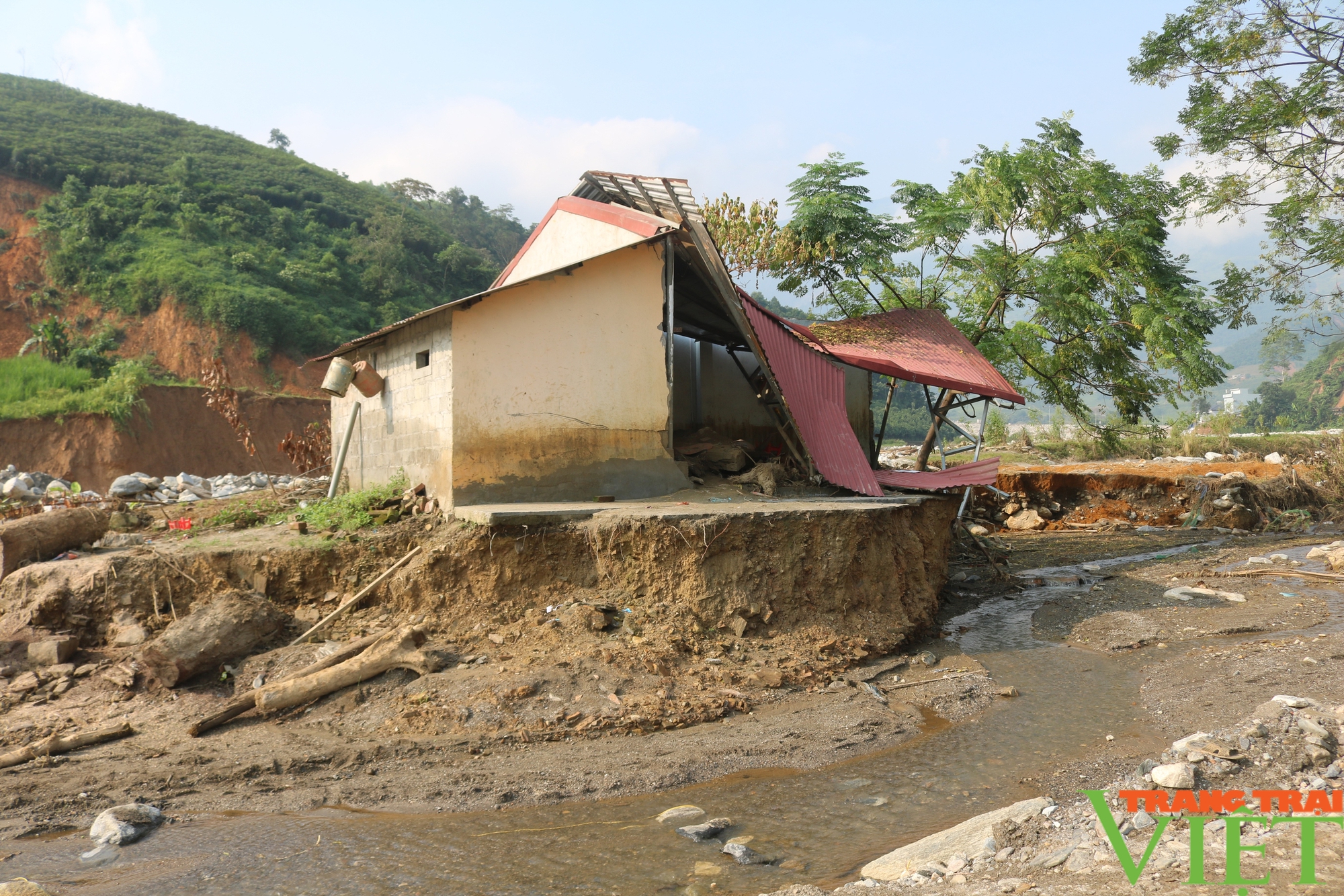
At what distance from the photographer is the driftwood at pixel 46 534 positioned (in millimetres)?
7676

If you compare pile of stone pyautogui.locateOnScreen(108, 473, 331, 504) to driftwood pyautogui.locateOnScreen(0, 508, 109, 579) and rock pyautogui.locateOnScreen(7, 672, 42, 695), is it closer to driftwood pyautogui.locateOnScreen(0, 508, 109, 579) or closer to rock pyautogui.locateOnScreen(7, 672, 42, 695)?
driftwood pyautogui.locateOnScreen(0, 508, 109, 579)

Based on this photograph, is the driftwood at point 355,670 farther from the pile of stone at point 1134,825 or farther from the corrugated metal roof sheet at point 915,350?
the corrugated metal roof sheet at point 915,350

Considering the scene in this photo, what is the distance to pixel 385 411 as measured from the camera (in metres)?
9.46

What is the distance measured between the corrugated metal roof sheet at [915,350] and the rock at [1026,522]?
506 cm

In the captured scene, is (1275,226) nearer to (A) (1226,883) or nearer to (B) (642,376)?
(B) (642,376)

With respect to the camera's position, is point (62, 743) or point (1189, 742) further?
point (62, 743)

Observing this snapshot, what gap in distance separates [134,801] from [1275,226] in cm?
2129

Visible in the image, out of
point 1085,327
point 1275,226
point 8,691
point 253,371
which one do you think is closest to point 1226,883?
point 8,691

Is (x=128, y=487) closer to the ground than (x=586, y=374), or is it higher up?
closer to the ground

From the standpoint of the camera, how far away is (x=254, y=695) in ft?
20.4

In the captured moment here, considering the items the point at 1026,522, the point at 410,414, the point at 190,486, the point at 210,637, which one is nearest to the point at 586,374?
the point at 410,414

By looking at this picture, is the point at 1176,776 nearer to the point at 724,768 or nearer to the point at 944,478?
the point at 724,768

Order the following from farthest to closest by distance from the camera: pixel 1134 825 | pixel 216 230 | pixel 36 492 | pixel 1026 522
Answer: pixel 216 230 → pixel 1026 522 → pixel 36 492 → pixel 1134 825

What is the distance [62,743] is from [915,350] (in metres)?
12.2
